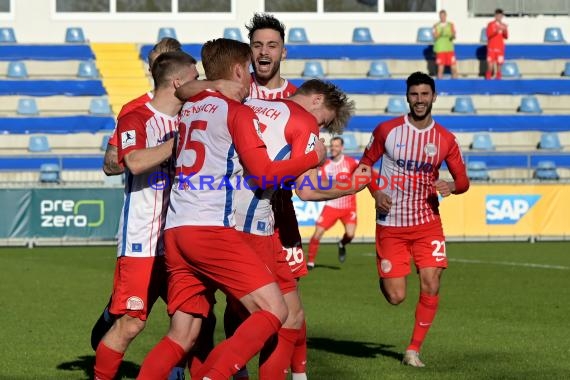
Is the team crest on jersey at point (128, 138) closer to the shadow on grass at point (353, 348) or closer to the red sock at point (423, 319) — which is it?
the red sock at point (423, 319)

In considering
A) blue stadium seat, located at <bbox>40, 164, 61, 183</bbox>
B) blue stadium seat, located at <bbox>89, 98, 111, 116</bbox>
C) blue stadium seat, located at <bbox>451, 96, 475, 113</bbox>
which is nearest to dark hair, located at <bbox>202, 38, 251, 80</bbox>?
blue stadium seat, located at <bbox>40, 164, 61, 183</bbox>

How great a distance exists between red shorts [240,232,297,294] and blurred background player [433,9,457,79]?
915 inches

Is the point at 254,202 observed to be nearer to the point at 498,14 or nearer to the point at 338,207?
the point at 338,207

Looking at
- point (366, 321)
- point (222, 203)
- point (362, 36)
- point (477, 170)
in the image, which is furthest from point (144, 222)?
point (362, 36)

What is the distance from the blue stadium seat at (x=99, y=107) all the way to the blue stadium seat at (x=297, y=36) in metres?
5.50

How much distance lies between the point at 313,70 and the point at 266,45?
2249cm

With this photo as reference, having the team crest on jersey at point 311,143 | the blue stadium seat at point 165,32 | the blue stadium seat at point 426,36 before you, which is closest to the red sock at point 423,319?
the team crest on jersey at point 311,143

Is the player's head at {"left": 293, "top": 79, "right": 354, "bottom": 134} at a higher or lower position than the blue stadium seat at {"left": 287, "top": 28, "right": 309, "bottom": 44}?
lower

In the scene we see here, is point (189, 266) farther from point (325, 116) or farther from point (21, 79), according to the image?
point (21, 79)

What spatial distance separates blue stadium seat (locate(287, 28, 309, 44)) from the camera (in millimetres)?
31703

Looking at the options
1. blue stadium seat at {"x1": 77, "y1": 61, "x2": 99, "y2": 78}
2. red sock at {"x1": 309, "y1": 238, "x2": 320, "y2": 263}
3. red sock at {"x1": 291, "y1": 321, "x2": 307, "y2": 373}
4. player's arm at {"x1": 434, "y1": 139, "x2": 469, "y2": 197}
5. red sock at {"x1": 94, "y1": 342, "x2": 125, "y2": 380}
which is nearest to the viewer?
red sock at {"x1": 94, "y1": 342, "x2": 125, "y2": 380}

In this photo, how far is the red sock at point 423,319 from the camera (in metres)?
9.32

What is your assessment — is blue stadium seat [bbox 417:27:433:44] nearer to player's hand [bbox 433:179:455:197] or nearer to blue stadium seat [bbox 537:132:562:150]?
blue stadium seat [bbox 537:132:562:150]

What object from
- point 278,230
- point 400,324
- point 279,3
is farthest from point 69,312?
point 279,3
